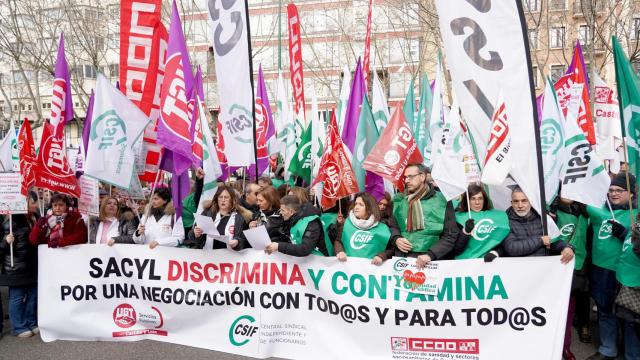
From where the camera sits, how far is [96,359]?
5.64 meters

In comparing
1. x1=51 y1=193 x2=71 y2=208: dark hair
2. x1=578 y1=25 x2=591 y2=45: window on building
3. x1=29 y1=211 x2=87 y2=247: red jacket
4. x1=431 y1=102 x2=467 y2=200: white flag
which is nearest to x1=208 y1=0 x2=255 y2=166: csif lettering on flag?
x1=29 y1=211 x2=87 y2=247: red jacket

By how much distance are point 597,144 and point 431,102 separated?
2913mm

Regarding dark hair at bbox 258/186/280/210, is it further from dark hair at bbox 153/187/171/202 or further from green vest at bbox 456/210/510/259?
green vest at bbox 456/210/510/259

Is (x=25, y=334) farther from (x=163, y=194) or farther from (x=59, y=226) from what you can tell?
(x=163, y=194)

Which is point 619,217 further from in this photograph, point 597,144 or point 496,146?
point 597,144

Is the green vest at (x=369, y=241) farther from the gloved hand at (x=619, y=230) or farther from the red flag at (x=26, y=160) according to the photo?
the red flag at (x=26, y=160)

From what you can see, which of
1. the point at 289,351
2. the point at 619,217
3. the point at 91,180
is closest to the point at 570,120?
the point at 619,217

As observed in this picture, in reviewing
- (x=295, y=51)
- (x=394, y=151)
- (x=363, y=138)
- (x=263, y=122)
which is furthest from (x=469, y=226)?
(x=263, y=122)

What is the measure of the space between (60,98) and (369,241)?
446 centimetres

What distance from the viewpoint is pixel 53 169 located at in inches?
245

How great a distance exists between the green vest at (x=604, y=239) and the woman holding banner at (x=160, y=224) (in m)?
4.16

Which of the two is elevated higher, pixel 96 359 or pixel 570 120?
pixel 570 120

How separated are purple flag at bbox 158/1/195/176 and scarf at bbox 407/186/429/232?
2.44m

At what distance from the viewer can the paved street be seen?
573cm
